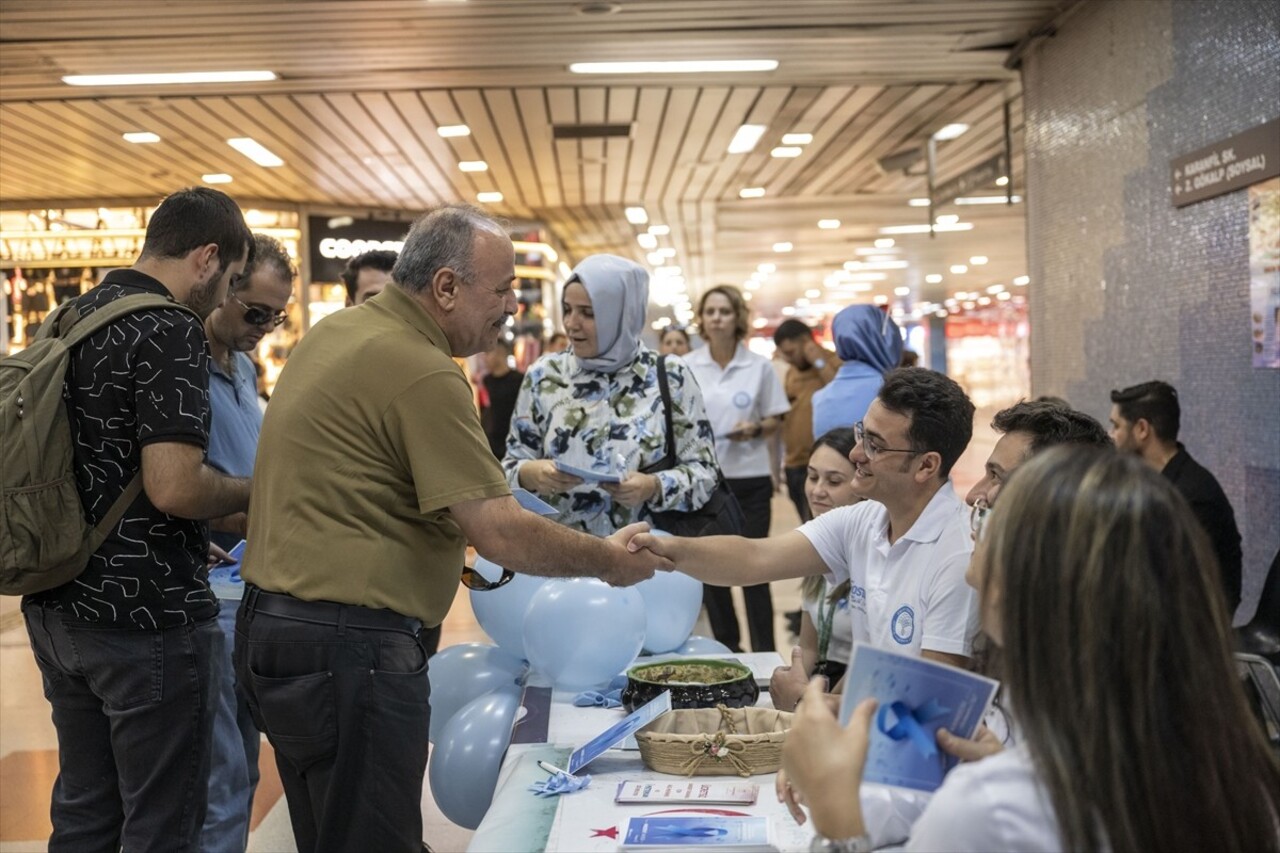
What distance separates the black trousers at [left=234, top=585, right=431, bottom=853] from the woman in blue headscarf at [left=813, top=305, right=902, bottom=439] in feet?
9.19

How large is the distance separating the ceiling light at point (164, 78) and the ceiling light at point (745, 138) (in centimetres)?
354

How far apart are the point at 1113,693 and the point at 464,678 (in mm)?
2286

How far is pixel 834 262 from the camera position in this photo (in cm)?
2127

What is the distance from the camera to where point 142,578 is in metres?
2.35

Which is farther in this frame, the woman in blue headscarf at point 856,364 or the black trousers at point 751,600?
the woman in blue headscarf at point 856,364

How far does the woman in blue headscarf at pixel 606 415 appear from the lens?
3.32 metres

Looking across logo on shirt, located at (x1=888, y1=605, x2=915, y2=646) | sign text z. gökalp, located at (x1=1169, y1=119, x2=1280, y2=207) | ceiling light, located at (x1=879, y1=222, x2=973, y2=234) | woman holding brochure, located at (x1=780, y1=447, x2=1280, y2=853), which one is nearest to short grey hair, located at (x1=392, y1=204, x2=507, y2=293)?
logo on shirt, located at (x1=888, y1=605, x2=915, y2=646)

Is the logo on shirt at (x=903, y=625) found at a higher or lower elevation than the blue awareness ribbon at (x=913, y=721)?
lower

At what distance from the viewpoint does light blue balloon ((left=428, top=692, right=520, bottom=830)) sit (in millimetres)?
2740

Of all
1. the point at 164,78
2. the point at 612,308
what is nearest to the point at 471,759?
the point at 612,308

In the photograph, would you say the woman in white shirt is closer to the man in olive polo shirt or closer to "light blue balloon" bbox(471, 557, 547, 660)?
"light blue balloon" bbox(471, 557, 547, 660)

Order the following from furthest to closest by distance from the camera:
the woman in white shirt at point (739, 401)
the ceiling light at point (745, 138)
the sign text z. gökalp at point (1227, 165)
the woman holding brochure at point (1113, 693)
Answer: the ceiling light at point (745, 138) < the woman in white shirt at point (739, 401) < the sign text z. gökalp at point (1227, 165) < the woman holding brochure at point (1113, 693)

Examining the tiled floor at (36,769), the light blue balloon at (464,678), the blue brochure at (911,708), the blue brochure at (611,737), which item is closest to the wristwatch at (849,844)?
the blue brochure at (911,708)

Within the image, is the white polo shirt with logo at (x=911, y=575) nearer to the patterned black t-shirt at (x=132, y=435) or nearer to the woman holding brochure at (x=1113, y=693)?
the woman holding brochure at (x=1113, y=693)
